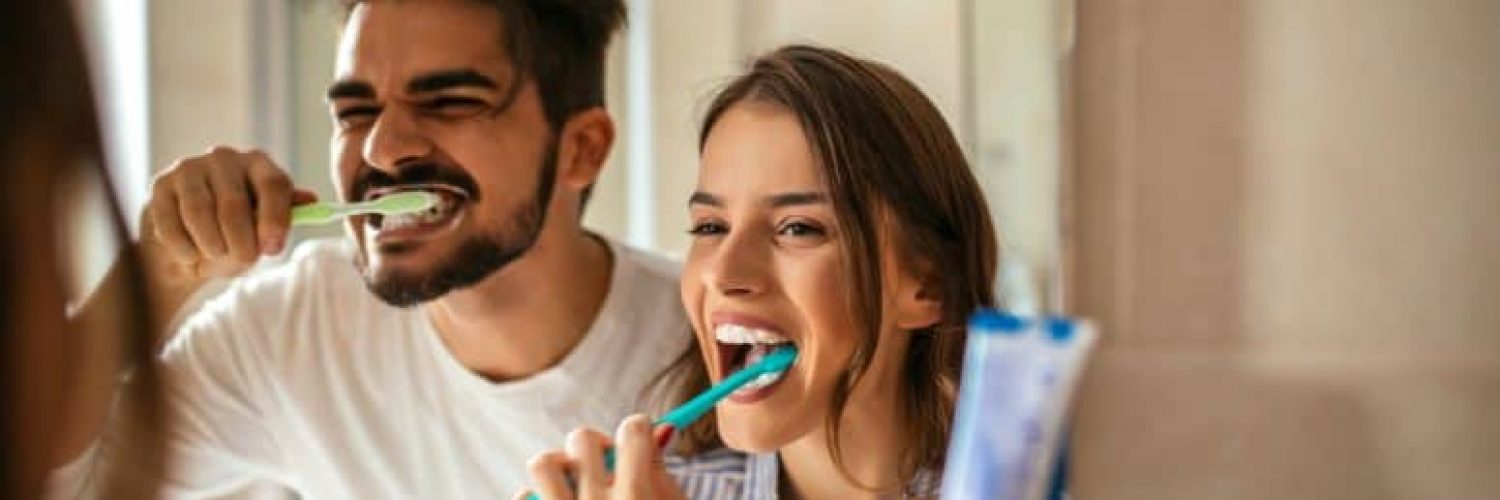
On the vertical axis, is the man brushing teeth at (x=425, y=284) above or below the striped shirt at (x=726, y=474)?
above

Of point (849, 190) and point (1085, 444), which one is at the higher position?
point (849, 190)

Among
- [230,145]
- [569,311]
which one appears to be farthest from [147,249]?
[569,311]

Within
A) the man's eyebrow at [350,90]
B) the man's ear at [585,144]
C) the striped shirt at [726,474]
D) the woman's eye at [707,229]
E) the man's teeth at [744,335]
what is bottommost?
the striped shirt at [726,474]

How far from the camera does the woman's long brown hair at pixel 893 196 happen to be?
1.73ft

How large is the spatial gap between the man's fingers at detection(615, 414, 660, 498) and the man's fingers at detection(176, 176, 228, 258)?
0.18m

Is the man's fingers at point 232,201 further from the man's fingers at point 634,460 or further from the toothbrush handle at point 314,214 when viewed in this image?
the man's fingers at point 634,460

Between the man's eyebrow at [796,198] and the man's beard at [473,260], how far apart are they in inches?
3.6

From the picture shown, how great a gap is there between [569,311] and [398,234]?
74mm

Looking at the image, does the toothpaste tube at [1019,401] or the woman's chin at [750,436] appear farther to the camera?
the woman's chin at [750,436]

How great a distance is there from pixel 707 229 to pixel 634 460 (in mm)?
87

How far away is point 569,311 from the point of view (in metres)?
0.60

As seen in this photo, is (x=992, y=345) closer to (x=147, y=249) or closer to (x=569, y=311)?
(x=569, y=311)

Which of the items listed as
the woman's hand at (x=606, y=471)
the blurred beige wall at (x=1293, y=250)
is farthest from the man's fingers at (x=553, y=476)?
the blurred beige wall at (x=1293, y=250)

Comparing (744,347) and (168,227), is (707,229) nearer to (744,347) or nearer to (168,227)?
(744,347)
